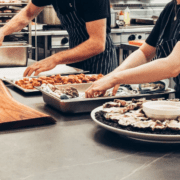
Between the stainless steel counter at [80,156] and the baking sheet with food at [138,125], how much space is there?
5 centimetres

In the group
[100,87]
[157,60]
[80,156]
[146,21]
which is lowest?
[80,156]

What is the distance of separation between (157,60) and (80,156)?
743mm

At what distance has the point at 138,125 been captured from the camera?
3.64 ft

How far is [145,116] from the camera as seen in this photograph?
1222 mm

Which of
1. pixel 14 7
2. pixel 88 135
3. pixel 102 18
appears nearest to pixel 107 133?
pixel 88 135

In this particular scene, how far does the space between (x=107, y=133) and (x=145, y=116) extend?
0.48 feet

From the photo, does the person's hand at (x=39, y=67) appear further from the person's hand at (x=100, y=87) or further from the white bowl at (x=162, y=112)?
the white bowl at (x=162, y=112)

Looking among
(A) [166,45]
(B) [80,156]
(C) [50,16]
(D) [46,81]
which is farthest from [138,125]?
(C) [50,16]

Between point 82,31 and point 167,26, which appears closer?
point 167,26

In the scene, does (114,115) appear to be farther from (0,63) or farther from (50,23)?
(50,23)

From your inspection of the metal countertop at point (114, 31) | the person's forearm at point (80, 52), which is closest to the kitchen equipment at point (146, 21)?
the metal countertop at point (114, 31)

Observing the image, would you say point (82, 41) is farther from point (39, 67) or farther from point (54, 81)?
point (54, 81)

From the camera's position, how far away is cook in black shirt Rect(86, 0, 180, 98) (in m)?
1.53

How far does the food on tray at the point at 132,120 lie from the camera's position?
1097 mm
